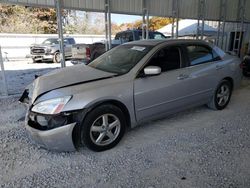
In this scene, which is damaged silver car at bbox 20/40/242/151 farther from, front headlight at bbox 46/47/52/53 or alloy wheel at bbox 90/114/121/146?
front headlight at bbox 46/47/52/53

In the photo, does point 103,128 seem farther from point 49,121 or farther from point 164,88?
point 164,88

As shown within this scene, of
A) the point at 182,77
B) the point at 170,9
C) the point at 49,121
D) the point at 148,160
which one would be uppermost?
the point at 170,9

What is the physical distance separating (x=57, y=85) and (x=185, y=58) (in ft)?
7.09

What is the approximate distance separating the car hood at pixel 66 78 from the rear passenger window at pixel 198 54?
156cm

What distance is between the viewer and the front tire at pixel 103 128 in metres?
2.85

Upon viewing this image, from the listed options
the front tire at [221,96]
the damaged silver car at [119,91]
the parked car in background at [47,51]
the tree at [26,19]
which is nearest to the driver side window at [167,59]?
the damaged silver car at [119,91]

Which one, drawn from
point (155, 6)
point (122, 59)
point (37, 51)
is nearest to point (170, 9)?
point (155, 6)

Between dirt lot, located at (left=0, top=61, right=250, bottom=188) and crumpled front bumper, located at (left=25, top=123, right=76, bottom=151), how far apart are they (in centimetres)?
21

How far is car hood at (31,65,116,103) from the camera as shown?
301 cm

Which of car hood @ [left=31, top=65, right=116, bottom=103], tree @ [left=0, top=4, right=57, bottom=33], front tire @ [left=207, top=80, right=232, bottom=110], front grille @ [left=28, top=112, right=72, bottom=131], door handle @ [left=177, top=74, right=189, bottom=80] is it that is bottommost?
front tire @ [left=207, top=80, right=232, bottom=110]

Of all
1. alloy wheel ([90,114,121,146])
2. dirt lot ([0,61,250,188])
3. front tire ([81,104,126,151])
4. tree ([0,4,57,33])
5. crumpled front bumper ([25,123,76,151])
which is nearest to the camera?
dirt lot ([0,61,250,188])

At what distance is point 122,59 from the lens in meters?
3.69

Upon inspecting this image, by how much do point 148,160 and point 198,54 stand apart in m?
2.29

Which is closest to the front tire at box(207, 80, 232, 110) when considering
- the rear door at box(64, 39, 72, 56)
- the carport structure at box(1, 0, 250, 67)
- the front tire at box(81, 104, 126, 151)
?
the front tire at box(81, 104, 126, 151)
